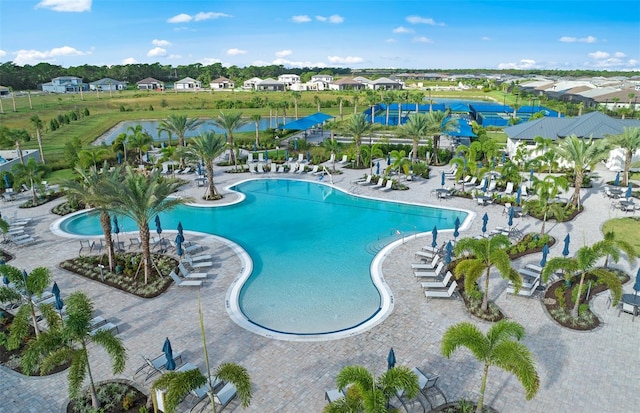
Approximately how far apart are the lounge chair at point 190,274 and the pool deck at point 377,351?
1.30ft

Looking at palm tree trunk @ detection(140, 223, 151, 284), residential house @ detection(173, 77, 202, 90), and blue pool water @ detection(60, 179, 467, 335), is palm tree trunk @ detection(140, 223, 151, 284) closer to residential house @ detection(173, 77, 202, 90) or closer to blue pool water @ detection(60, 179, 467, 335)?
blue pool water @ detection(60, 179, 467, 335)

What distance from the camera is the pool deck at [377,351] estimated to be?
31.4 feet

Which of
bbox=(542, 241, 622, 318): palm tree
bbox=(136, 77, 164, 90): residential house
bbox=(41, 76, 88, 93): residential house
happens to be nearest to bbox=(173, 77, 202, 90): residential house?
bbox=(136, 77, 164, 90): residential house

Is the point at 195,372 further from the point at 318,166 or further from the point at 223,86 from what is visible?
the point at 223,86

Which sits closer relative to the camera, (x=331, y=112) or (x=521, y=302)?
(x=521, y=302)

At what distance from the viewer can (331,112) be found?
2522 inches

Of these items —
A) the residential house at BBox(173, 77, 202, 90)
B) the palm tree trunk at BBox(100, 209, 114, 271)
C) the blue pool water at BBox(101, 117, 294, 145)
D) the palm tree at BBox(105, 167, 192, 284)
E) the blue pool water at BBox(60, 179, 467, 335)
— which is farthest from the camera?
the residential house at BBox(173, 77, 202, 90)

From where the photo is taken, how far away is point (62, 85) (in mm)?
103062

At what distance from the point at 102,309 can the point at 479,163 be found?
26916 mm

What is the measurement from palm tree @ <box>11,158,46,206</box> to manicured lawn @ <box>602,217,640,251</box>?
29.5 meters

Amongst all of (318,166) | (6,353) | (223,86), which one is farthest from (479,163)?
(223,86)

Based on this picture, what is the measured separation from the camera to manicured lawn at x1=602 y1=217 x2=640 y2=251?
1846 centimetres

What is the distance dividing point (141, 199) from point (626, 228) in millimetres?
20664

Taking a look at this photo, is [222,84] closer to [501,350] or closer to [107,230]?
[107,230]
